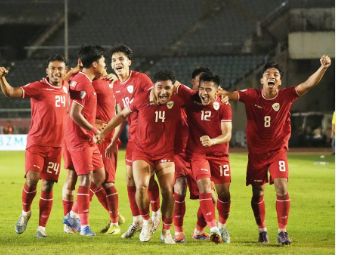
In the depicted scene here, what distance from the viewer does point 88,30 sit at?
122 ft

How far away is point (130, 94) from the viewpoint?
7.94 meters

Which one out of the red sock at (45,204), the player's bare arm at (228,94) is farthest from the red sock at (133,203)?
the player's bare arm at (228,94)

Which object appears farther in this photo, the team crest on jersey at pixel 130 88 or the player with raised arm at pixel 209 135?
the team crest on jersey at pixel 130 88

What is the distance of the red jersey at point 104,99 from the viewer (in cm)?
829

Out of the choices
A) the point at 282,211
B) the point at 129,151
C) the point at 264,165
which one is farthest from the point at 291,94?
the point at 129,151

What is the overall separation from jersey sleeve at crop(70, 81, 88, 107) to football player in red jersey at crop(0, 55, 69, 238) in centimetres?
34

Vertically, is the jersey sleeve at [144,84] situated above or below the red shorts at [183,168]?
above

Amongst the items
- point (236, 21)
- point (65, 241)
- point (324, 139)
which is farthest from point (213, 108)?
point (236, 21)

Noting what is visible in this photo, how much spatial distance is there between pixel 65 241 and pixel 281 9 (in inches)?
1101

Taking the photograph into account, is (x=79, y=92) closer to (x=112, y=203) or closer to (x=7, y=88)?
(x=7, y=88)

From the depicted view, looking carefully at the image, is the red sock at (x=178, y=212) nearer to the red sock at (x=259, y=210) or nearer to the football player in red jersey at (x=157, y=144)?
the football player in red jersey at (x=157, y=144)

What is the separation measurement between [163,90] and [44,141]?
5.28 ft

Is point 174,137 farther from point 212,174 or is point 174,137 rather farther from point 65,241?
point 65,241

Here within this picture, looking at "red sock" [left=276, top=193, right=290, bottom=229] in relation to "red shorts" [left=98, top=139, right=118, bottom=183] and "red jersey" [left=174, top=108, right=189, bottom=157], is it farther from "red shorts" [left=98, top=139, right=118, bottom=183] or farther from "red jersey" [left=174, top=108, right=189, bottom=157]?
"red shorts" [left=98, top=139, right=118, bottom=183]
